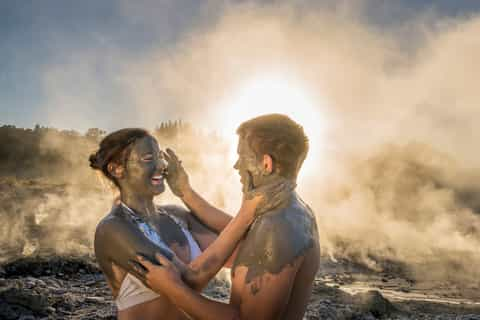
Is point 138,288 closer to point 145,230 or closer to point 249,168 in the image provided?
point 145,230

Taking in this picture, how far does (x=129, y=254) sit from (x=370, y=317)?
26.3 feet

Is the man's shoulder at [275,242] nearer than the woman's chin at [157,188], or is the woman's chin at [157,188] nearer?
the man's shoulder at [275,242]

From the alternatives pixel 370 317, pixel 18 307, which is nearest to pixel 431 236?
pixel 370 317

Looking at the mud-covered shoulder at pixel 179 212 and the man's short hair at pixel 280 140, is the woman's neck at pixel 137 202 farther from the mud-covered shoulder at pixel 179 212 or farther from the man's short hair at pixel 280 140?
the man's short hair at pixel 280 140

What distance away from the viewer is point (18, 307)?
23.3ft

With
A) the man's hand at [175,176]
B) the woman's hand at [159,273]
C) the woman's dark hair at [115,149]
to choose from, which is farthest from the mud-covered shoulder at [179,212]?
Answer: the woman's hand at [159,273]

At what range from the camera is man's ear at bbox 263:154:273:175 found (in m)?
2.49

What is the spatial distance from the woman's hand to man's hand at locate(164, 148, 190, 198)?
0.92 metres

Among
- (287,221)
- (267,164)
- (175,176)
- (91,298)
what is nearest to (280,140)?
(267,164)

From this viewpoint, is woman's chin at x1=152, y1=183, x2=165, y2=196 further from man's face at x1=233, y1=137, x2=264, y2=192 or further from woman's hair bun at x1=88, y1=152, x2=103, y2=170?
man's face at x1=233, y1=137, x2=264, y2=192

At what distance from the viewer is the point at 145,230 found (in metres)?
3.05

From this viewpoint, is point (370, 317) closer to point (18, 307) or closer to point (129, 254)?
point (18, 307)

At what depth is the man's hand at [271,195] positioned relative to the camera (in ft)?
7.88

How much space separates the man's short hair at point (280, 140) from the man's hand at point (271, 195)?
0.26ft
